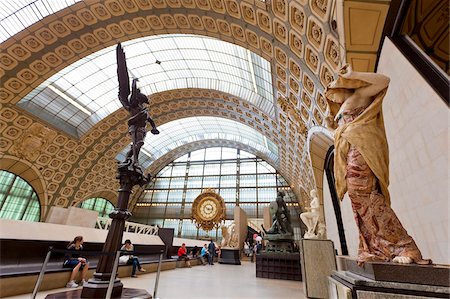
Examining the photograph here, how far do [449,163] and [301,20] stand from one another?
14.9 ft

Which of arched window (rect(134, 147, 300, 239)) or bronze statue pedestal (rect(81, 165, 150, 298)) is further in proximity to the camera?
arched window (rect(134, 147, 300, 239))

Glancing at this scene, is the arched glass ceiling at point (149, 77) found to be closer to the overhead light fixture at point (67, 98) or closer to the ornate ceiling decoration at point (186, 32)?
the overhead light fixture at point (67, 98)

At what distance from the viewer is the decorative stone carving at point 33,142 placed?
13.9 meters

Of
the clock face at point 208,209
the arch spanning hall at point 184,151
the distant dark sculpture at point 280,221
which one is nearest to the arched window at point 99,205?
the arch spanning hall at point 184,151

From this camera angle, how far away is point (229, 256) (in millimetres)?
13164

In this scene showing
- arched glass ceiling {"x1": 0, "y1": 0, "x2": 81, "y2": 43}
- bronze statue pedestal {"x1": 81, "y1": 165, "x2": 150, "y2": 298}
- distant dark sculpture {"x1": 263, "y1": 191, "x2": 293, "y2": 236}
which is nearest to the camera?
bronze statue pedestal {"x1": 81, "y1": 165, "x2": 150, "y2": 298}

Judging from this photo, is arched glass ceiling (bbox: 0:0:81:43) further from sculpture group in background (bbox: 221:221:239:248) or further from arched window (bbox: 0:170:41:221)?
sculpture group in background (bbox: 221:221:239:248)

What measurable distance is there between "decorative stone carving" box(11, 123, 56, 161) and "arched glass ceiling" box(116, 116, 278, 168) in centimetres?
868

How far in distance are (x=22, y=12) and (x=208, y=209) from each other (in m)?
19.0

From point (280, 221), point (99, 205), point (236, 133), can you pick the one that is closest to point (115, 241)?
point (280, 221)

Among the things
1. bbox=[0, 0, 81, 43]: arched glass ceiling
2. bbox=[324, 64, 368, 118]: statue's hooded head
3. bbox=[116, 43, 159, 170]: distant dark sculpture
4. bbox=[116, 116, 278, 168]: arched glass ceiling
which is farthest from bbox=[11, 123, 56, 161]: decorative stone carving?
bbox=[324, 64, 368, 118]: statue's hooded head

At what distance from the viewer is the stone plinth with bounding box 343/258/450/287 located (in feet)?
4.65

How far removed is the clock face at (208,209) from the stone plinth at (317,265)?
17.8 meters

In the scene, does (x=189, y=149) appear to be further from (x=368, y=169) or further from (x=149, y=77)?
(x=368, y=169)
